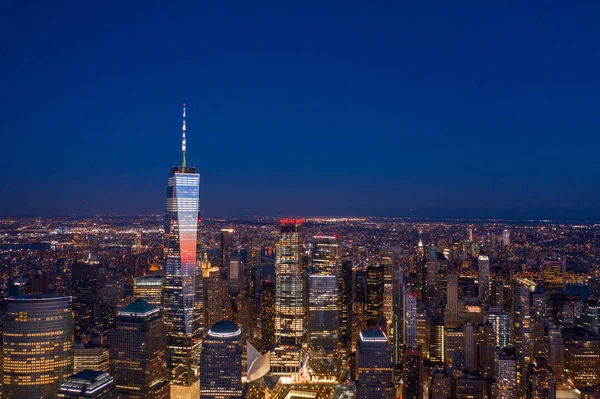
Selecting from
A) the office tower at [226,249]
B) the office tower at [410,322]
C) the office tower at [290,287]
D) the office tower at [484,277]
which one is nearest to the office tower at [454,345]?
the office tower at [410,322]

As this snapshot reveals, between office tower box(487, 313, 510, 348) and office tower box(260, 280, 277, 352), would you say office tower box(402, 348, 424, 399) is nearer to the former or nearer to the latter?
office tower box(487, 313, 510, 348)

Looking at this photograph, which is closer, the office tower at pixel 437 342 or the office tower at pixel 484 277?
the office tower at pixel 437 342

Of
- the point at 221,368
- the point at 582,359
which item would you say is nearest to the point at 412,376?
the point at 582,359

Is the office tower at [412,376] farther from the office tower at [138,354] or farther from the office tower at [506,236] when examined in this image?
the office tower at [506,236]

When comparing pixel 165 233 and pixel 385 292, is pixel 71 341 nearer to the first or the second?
pixel 165 233

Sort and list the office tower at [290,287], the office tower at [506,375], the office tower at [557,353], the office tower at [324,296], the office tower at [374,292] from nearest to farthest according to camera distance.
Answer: the office tower at [506,375]
the office tower at [557,353]
the office tower at [324,296]
the office tower at [290,287]
the office tower at [374,292]

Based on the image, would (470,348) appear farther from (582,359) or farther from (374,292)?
(374,292)

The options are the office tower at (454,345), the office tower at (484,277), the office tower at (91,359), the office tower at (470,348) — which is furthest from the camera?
the office tower at (484,277)
